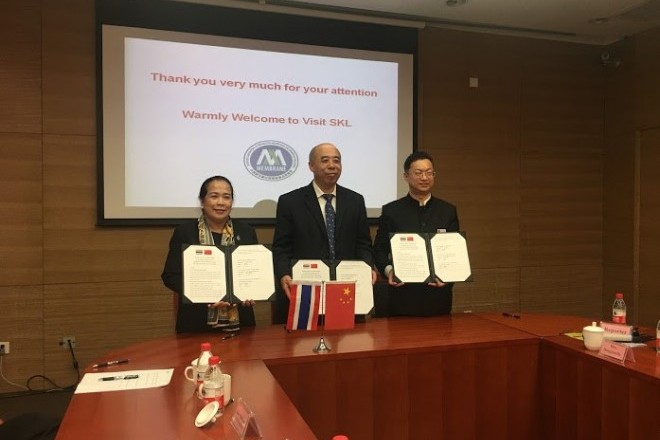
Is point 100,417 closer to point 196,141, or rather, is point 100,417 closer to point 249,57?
point 196,141

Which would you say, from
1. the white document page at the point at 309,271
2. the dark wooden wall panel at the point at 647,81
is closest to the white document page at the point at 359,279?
the white document page at the point at 309,271

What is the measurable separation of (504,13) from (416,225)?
8.13ft

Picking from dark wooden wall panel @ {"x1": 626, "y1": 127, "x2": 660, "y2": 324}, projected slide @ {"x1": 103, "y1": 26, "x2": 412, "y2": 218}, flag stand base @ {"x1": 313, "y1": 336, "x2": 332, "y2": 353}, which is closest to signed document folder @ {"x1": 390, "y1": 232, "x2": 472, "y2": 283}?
flag stand base @ {"x1": 313, "y1": 336, "x2": 332, "y2": 353}

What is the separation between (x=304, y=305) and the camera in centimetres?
225

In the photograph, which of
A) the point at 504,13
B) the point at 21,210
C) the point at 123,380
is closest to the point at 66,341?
the point at 21,210

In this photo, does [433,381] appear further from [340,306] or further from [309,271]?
[309,271]

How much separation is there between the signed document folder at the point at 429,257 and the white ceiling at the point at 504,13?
88.9 inches

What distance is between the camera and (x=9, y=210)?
3.49 metres

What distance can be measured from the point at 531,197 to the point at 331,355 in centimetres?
347

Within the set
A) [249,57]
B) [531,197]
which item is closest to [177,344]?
[249,57]

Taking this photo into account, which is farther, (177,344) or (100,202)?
(100,202)

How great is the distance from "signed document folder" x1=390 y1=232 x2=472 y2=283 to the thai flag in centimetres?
44

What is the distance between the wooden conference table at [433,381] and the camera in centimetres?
175

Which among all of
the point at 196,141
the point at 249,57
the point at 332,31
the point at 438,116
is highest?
the point at 332,31
